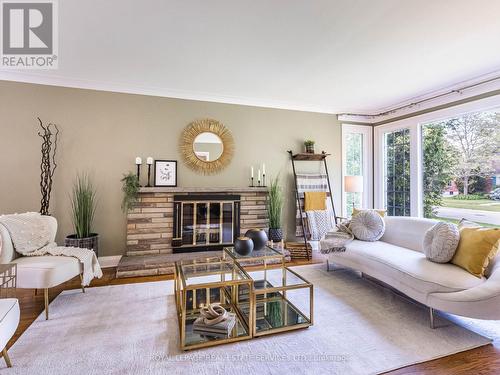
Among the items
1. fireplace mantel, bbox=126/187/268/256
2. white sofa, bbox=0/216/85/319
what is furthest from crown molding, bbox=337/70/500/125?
white sofa, bbox=0/216/85/319

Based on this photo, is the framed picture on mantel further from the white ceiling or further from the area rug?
the area rug

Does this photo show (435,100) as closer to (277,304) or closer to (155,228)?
(277,304)

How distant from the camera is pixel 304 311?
236cm

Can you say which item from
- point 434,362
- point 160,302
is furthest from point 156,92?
point 434,362

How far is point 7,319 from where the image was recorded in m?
1.50

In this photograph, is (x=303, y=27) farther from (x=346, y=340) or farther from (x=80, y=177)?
(x=80, y=177)

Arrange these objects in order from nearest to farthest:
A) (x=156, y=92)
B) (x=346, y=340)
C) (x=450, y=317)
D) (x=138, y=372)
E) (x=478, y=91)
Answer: (x=138, y=372)
(x=346, y=340)
(x=450, y=317)
(x=478, y=91)
(x=156, y=92)

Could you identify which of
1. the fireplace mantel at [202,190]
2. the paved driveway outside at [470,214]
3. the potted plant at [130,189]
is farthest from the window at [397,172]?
the potted plant at [130,189]

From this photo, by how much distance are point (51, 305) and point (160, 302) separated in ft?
3.37

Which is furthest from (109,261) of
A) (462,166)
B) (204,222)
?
(462,166)

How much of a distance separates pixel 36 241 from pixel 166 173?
177cm

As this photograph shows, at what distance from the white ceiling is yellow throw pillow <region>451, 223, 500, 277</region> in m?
1.83

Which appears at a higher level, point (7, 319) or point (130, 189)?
point (130, 189)

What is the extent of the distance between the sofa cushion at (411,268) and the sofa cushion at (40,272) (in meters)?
2.98
